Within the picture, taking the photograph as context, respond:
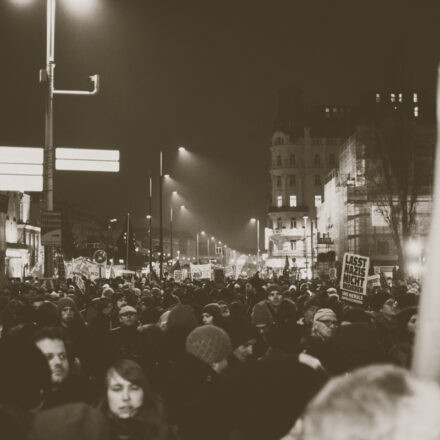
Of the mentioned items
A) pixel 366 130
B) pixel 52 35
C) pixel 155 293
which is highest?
pixel 366 130

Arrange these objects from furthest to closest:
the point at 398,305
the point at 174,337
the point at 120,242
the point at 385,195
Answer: the point at 120,242 < the point at 385,195 < the point at 398,305 < the point at 174,337

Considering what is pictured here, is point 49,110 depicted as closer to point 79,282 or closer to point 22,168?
point 22,168

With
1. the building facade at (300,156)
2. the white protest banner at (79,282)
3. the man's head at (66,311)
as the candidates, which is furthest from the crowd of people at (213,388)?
the building facade at (300,156)

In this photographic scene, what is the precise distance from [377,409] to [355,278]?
15.7 meters

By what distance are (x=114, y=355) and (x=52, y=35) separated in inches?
401

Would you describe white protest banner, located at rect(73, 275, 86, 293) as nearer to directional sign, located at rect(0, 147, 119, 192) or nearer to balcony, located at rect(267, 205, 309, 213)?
directional sign, located at rect(0, 147, 119, 192)

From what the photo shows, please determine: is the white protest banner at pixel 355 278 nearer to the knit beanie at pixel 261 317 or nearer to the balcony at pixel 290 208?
the knit beanie at pixel 261 317

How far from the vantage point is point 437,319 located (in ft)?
9.41

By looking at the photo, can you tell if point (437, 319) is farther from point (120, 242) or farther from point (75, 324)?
point (120, 242)

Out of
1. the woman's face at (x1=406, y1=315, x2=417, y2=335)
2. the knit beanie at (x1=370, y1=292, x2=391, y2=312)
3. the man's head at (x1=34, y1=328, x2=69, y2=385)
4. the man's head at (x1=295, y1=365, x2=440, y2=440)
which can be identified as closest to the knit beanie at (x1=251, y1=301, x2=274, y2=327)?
the woman's face at (x1=406, y1=315, x2=417, y2=335)

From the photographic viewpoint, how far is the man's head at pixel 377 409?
6.58 feet

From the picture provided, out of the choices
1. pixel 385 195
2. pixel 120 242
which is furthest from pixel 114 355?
pixel 120 242

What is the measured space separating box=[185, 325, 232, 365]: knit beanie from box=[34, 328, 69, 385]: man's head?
98cm

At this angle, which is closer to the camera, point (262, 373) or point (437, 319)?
point (437, 319)
